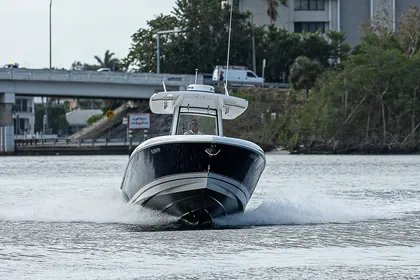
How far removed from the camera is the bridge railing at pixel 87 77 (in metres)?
91.4

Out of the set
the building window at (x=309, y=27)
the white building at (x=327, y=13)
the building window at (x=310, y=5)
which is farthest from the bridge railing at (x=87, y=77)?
the building window at (x=309, y=27)

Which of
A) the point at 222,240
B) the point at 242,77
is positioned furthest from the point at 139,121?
the point at 222,240

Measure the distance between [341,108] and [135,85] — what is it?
18.7 metres

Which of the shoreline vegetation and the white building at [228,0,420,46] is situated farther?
the white building at [228,0,420,46]

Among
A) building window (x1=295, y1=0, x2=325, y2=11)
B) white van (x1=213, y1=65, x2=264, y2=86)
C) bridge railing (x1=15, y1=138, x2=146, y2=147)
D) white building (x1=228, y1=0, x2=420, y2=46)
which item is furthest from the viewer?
building window (x1=295, y1=0, x2=325, y2=11)

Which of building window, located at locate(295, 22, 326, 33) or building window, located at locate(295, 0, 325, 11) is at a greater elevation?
building window, located at locate(295, 0, 325, 11)

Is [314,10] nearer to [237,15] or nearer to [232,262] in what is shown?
[237,15]

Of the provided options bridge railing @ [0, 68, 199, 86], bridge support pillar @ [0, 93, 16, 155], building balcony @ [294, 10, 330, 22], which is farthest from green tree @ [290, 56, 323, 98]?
bridge support pillar @ [0, 93, 16, 155]

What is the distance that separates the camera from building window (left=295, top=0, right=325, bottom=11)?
121 meters

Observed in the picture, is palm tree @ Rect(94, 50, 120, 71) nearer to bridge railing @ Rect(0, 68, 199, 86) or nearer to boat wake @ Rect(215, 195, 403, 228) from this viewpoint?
bridge railing @ Rect(0, 68, 199, 86)

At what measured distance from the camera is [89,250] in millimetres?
21203

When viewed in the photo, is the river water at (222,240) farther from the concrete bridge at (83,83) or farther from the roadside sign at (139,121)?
the roadside sign at (139,121)

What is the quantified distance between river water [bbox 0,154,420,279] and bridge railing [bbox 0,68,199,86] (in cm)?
5406

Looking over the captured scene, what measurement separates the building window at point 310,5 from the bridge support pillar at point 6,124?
38.7m
